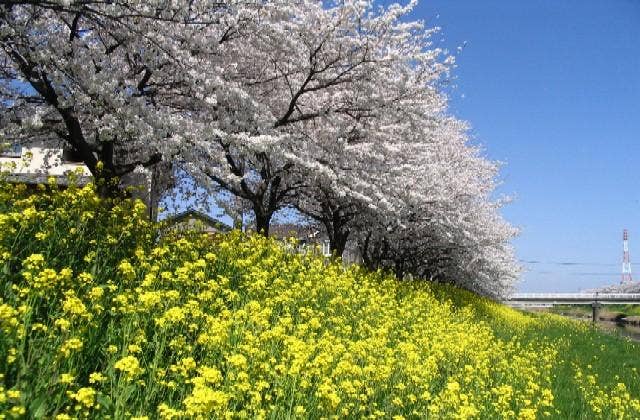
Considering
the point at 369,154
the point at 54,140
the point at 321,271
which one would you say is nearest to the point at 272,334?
the point at 321,271

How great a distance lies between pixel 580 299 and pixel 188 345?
3914 inches

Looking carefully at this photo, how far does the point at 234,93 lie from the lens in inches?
409

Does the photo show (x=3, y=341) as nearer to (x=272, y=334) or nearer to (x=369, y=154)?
(x=272, y=334)

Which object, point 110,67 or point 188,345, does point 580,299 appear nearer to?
point 110,67

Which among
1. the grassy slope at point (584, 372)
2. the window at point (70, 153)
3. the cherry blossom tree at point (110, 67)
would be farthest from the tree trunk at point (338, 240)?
the cherry blossom tree at point (110, 67)

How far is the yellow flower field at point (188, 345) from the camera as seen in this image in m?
4.44

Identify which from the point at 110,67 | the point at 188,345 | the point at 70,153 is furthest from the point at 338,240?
the point at 188,345

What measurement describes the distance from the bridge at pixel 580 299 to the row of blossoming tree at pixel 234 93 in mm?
80054

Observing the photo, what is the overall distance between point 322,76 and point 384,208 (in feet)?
11.1

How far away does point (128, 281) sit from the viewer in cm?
737

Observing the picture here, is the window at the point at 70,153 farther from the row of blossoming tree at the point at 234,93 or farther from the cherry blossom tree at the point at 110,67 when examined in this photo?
the cherry blossom tree at the point at 110,67

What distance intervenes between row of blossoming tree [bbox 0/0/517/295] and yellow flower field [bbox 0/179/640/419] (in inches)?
59.0

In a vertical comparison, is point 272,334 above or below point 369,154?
below

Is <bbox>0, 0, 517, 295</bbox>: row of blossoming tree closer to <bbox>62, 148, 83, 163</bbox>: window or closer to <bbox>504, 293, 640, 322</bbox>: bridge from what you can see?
<bbox>62, 148, 83, 163</bbox>: window
